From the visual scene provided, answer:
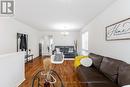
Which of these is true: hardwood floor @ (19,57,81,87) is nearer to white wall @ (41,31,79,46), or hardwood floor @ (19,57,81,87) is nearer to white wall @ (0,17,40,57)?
white wall @ (0,17,40,57)

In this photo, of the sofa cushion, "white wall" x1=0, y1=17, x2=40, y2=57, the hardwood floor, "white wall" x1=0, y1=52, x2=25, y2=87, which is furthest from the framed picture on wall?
"white wall" x1=0, y1=17, x2=40, y2=57

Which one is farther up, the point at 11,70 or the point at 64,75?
the point at 11,70

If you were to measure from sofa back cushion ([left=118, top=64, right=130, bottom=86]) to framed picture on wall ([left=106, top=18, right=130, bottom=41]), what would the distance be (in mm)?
654

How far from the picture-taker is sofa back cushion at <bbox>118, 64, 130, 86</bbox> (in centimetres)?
210

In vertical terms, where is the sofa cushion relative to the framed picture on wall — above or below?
below

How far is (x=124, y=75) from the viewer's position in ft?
7.23

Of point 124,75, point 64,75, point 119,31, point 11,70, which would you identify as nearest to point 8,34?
point 11,70

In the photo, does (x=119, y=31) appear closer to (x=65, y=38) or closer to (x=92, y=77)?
(x=92, y=77)

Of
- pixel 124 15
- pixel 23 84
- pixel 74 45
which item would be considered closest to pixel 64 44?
pixel 74 45

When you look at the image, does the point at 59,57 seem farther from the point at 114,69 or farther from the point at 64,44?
the point at 64,44

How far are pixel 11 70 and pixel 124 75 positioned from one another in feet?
8.11

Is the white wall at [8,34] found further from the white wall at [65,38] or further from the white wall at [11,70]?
the white wall at [65,38]

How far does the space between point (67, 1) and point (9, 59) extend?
202 cm

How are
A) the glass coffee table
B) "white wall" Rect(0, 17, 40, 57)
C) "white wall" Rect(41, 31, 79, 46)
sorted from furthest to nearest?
"white wall" Rect(41, 31, 79, 46) → "white wall" Rect(0, 17, 40, 57) → the glass coffee table
